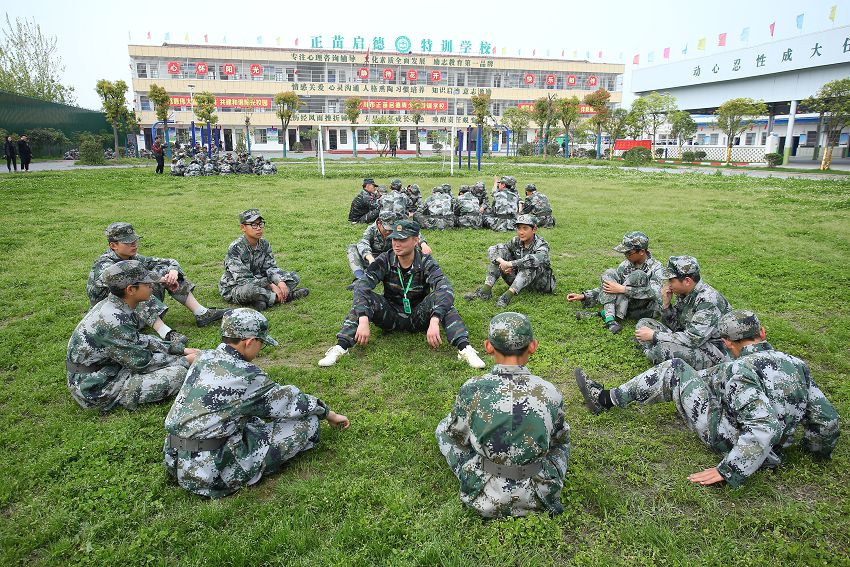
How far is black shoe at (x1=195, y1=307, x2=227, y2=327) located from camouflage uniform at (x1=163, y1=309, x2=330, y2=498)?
3.39m

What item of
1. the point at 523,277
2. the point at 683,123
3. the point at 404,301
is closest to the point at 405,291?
the point at 404,301

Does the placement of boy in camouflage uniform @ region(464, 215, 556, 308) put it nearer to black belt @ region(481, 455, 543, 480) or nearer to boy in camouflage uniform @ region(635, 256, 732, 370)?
boy in camouflage uniform @ region(635, 256, 732, 370)

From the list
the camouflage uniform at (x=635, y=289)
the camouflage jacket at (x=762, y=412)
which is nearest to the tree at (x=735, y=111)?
the camouflage uniform at (x=635, y=289)

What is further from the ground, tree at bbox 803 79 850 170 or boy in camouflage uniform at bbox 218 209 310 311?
tree at bbox 803 79 850 170

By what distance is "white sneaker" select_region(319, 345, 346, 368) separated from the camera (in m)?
5.55

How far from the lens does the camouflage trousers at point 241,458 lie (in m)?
3.52

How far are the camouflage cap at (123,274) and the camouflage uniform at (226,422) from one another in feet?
4.68

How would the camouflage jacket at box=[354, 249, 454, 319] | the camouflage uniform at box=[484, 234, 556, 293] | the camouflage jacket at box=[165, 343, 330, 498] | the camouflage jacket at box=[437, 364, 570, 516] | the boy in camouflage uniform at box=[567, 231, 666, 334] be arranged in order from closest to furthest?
1. the camouflage jacket at box=[437, 364, 570, 516]
2. the camouflage jacket at box=[165, 343, 330, 498]
3. the camouflage jacket at box=[354, 249, 454, 319]
4. the boy in camouflage uniform at box=[567, 231, 666, 334]
5. the camouflage uniform at box=[484, 234, 556, 293]

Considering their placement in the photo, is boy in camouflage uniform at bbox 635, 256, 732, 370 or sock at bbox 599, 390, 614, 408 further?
boy in camouflage uniform at bbox 635, 256, 732, 370

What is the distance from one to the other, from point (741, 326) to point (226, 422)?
12.5ft

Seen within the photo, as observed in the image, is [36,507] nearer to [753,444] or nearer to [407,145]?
[753,444]

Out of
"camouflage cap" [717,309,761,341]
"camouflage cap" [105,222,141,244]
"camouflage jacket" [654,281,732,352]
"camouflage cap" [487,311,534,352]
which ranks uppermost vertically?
"camouflage cap" [105,222,141,244]

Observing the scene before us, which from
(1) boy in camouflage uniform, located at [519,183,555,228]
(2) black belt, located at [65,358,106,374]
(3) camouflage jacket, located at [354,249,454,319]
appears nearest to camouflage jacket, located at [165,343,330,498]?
(2) black belt, located at [65,358,106,374]

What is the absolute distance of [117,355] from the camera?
4527 mm
